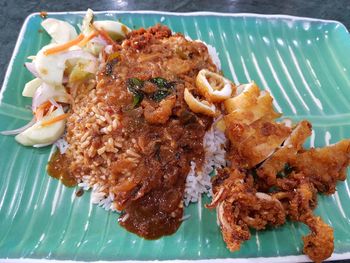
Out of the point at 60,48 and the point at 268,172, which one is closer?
the point at 268,172


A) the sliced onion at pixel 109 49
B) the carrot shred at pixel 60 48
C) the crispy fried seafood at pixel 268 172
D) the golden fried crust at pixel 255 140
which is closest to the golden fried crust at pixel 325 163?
the crispy fried seafood at pixel 268 172

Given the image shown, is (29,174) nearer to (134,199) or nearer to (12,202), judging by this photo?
(12,202)

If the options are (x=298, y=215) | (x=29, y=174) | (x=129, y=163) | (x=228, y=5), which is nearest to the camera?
(x=298, y=215)

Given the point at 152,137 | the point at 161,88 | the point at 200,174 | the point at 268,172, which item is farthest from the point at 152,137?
the point at 268,172

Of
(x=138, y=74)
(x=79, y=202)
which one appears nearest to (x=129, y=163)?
(x=79, y=202)

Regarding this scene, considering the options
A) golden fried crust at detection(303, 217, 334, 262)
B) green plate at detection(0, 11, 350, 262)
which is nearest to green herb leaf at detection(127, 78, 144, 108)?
green plate at detection(0, 11, 350, 262)

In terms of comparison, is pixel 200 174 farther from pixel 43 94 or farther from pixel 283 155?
pixel 43 94

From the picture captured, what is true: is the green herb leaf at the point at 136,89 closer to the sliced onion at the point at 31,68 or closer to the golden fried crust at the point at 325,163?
Result: the sliced onion at the point at 31,68
